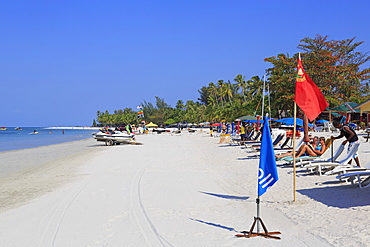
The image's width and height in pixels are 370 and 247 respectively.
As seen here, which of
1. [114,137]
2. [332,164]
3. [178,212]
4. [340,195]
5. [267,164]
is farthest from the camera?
[114,137]

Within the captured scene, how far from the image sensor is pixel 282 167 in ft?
39.6

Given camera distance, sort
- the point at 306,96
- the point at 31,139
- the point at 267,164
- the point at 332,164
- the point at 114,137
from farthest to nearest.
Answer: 1. the point at 31,139
2. the point at 114,137
3. the point at 332,164
4. the point at 306,96
5. the point at 267,164

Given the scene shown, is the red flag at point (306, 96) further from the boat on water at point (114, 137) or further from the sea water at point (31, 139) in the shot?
the sea water at point (31, 139)

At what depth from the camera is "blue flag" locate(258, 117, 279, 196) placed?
5.32 meters

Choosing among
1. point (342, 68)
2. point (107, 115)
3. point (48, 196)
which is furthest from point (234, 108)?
point (107, 115)

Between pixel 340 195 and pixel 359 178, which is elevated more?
pixel 359 178

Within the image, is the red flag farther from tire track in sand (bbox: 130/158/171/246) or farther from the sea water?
the sea water

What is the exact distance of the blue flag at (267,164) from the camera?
5.32 meters

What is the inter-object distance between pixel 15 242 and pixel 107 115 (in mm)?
164885

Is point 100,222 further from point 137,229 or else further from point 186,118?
point 186,118

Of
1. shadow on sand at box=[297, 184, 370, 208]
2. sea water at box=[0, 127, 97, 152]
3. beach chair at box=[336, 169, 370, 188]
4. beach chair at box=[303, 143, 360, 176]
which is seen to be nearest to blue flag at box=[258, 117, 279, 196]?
shadow on sand at box=[297, 184, 370, 208]

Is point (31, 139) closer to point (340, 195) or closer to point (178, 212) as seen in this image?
point (178, 212)

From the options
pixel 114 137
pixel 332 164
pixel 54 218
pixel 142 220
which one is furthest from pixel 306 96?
pixel 114 137

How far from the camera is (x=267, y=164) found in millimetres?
5434
